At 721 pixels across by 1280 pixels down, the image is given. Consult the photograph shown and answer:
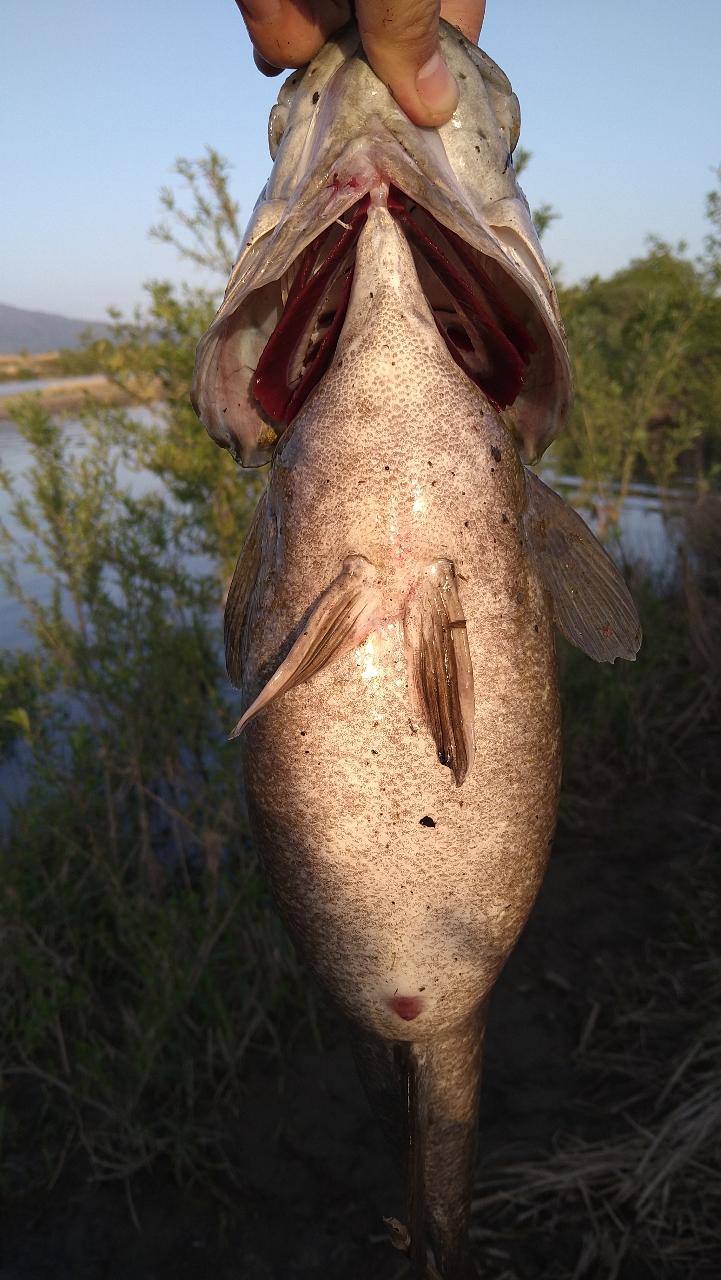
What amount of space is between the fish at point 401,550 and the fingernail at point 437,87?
5 cm

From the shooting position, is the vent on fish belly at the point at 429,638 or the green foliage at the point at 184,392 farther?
the green foliage at the point at 184,392

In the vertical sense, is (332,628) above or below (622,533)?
below

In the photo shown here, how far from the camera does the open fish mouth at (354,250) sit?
124cm

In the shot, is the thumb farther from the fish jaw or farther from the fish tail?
the fish tail

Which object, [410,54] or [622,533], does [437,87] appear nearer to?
[410,54]

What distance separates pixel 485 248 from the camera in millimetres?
1216

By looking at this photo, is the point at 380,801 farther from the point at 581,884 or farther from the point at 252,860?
the point at 581,884

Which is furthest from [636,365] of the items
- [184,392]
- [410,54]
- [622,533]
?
[410,54]

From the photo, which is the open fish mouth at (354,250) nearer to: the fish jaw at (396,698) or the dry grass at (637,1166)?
the fish jaw at (396,698)

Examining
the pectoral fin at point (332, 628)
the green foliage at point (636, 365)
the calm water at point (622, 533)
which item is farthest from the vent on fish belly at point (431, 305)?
the green foliage at point (636, 365)

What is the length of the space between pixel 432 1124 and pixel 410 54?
87.4 inches

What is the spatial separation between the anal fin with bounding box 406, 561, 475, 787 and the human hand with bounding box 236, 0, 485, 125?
79cm

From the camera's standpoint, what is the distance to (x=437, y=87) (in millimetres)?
1289

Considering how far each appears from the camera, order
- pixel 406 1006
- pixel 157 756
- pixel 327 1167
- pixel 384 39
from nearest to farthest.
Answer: pixel 384 39
pixel 406 1006
pixel 327 1167
pixel 157 756
